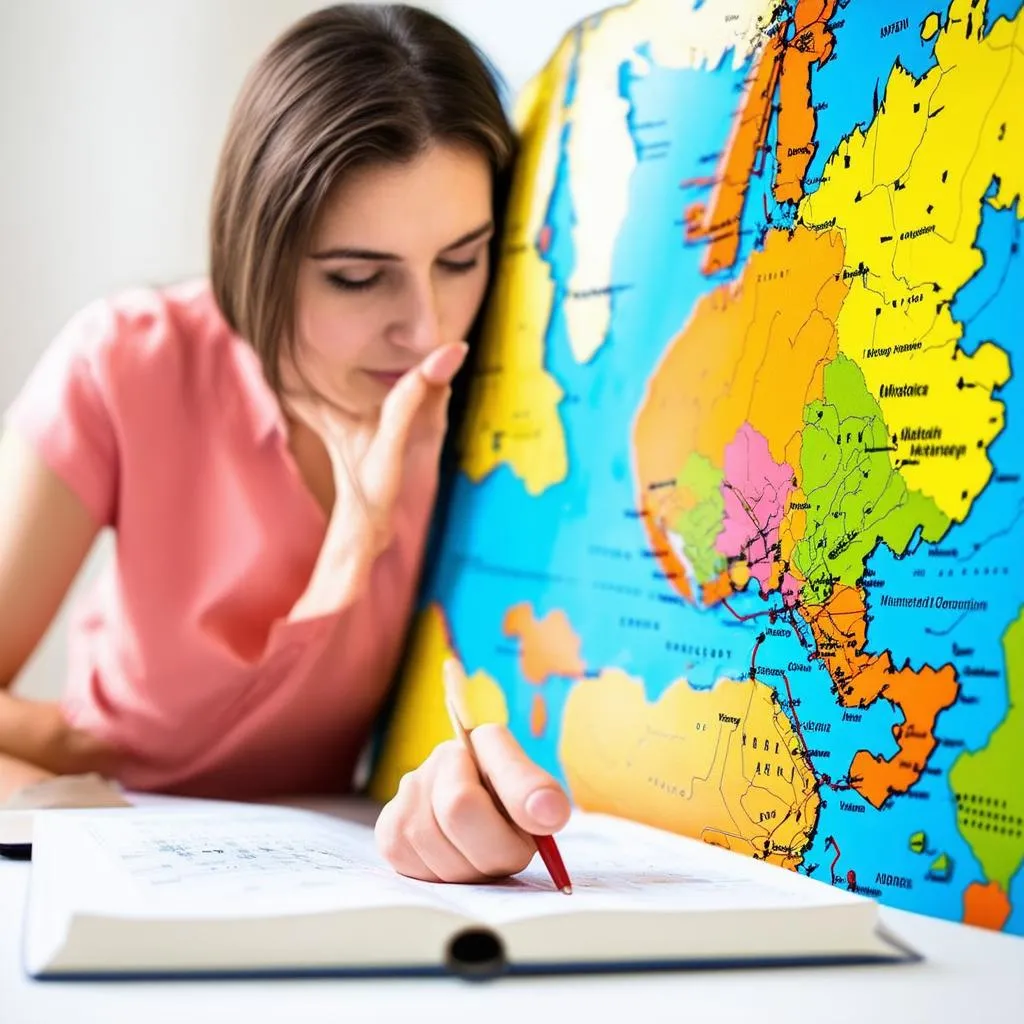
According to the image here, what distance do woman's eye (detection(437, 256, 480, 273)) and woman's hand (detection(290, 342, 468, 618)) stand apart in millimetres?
80

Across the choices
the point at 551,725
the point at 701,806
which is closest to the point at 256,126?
the point at 551,725

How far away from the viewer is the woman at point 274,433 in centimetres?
112

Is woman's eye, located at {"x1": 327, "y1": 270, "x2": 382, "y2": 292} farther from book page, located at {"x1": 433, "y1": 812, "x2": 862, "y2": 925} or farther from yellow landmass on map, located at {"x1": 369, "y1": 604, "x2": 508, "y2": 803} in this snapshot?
book page, located at {"x1": 433, "y1": 812, "x2": 862, "y2": 925}

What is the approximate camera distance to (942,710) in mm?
677

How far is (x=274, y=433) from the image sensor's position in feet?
4.04

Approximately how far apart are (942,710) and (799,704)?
111 mm

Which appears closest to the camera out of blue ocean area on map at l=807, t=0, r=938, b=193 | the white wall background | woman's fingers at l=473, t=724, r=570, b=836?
woman's fingers at l=473, t=724, r=570, b=836

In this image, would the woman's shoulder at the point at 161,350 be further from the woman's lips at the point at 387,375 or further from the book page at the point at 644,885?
the book page at the point at 644,885

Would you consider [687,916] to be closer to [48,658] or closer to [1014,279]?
[1014,279]

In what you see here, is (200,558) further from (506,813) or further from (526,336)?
(506,813)

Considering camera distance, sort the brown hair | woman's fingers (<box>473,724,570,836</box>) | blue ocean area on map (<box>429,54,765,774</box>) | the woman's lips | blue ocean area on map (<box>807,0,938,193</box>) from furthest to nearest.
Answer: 1. the woman's lips
2. the brown hair
3. blue ocean area on map (<box>429,54,765,774</box>)
4. blue ocean area on map (<box>807,0,938,193</box>)
5. woman's fingers (<box>473,724,570,836</box>)

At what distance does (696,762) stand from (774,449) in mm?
226

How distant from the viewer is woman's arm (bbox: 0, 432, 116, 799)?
1.16 m

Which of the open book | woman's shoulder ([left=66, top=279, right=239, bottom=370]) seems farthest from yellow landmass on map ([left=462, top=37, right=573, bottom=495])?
the open book
